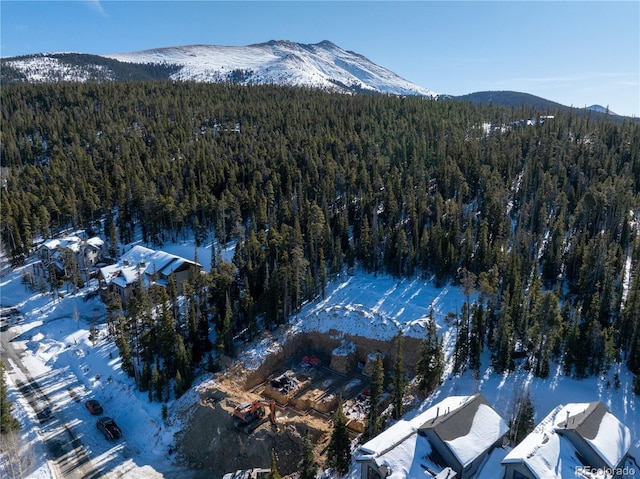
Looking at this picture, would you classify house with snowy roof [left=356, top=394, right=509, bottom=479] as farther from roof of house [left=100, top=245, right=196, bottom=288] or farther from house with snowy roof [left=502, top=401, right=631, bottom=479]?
roof of house [left=100, top=245, right=196, bottom=288]

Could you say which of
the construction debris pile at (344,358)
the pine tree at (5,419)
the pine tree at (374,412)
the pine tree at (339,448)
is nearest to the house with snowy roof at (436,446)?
the pine tree at (339,448)

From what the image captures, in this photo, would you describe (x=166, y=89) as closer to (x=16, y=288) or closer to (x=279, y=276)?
(x=16, y=288)

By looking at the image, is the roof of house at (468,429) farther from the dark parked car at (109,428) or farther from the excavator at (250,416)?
the dark parked car at (109,428)

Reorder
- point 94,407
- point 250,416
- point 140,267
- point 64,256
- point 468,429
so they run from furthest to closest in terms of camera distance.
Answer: point 64,256
point 140,267
point 94,407
point 250,416
point 468,429

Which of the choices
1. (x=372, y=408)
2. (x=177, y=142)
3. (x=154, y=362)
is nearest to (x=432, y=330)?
(x=372, y=408)

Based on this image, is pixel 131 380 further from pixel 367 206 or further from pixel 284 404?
pixel 367 206

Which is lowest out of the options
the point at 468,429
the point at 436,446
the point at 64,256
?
the point at 436,446

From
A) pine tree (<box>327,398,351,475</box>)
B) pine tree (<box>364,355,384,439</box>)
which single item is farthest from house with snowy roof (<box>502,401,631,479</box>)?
pine tree (<box>327,398,351,475</box>)

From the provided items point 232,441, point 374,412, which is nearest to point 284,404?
point 232,441
